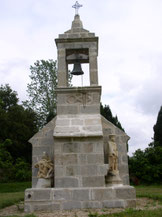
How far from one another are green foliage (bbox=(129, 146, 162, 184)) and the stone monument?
27.6 ft

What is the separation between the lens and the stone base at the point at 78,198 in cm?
617

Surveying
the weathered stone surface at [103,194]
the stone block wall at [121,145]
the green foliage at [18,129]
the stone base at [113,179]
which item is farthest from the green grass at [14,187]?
the weathered stone surface at [103,194]

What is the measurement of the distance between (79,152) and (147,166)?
10.2 meters

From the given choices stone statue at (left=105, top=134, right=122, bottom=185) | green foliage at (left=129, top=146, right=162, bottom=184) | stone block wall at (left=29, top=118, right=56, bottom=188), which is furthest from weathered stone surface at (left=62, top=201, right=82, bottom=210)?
green foliage at (left=129, top=146, right=162, bottom=184)

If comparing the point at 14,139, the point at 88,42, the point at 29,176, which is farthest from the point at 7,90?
the point at 88,42

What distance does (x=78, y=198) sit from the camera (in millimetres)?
6238

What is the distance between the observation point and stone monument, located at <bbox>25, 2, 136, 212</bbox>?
20.4 feet

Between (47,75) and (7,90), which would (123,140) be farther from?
(7,90)

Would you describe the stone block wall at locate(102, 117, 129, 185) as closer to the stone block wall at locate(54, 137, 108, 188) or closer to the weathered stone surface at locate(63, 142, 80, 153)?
the stone block wall at locate(54, 137, 108, 188)

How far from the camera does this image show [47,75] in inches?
1035

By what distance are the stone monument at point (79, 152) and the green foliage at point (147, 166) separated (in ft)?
27.6

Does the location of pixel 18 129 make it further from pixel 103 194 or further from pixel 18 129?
pixel 103 194

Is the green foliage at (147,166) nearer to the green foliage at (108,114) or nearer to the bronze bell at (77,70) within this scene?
the green foliage at (108,114)

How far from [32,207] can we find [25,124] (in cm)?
1894
